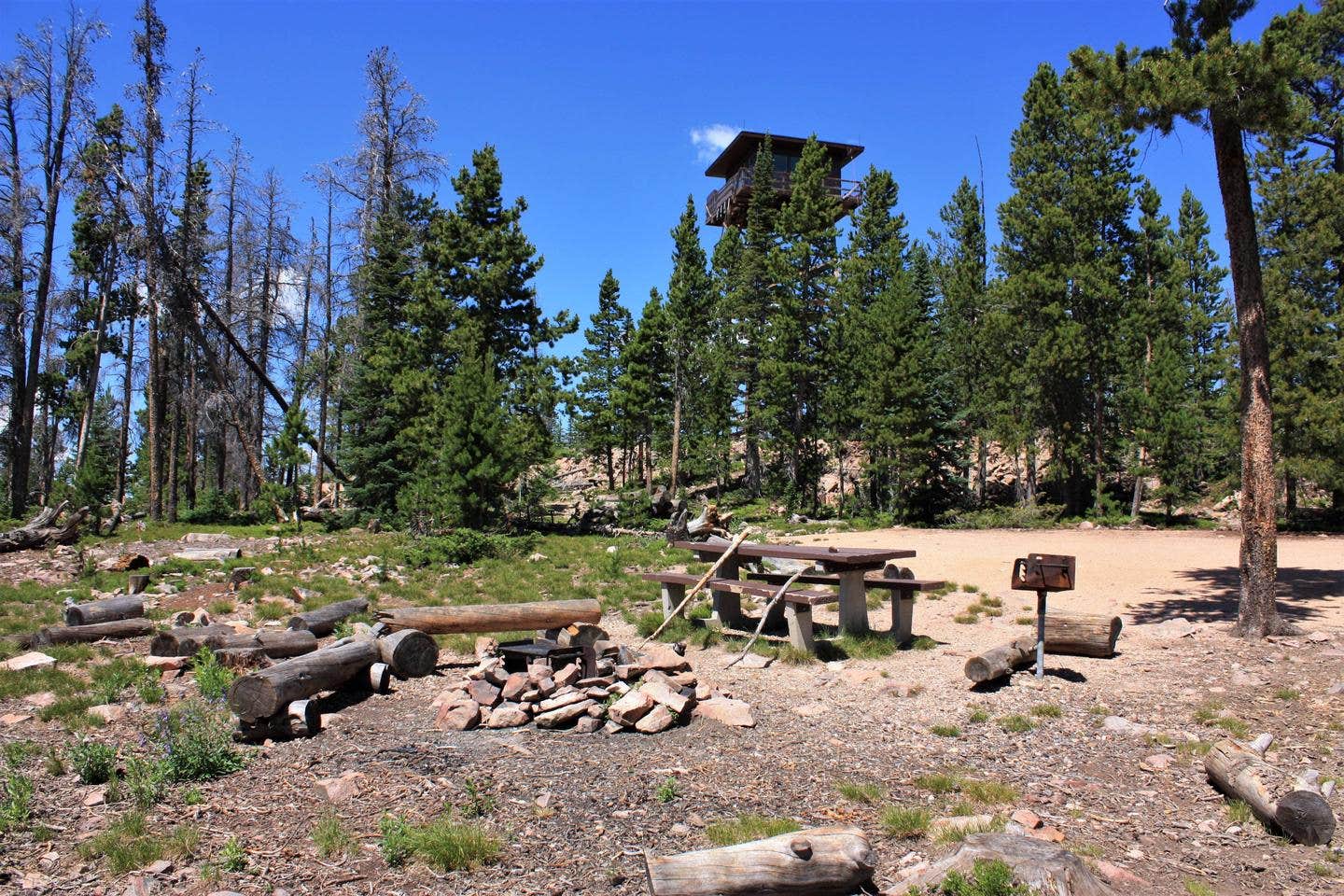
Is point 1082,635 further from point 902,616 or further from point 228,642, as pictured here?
point 228,642

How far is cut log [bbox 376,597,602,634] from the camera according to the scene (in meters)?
9.65

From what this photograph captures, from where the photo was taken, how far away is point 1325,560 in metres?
16.9

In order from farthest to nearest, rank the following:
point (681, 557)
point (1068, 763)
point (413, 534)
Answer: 1. point (413, 534)
2. point (681, 557)
3. point (1068, 763)

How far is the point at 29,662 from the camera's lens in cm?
877

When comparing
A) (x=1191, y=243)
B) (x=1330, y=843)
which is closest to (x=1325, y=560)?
(x=1330, y=843)

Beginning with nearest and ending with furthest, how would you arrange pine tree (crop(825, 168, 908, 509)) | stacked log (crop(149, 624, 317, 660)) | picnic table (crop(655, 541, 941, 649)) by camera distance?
stacked log (crop(149, 624, 317, 660)) → picnic table (crop(655, 541, 941, 649)) → pine tree (crop(825, 168, 908, 509))

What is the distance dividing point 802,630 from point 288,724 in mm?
5724

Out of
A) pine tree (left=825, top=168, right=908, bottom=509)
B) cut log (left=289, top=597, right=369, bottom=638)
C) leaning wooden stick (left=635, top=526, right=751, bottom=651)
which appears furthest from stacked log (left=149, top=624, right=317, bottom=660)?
pine tree (left=825, top=168, right=908, bottom=509)

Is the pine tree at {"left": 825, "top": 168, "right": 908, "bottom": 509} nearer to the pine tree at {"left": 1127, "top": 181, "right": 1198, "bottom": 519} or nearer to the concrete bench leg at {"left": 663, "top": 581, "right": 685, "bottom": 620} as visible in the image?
the pine tree at {"left": 1127, "top": 181, "right": 1198, "bottom": 519}

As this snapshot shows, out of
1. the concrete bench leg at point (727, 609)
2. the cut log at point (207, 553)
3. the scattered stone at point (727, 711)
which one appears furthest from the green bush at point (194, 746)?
the cut log at point (207, 553)

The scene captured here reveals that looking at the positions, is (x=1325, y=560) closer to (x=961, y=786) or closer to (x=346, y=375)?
(x=961, y=786)

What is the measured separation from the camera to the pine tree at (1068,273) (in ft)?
97.8

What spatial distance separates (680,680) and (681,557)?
1107 cm

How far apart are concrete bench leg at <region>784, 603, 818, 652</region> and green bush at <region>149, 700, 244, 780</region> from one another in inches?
239
